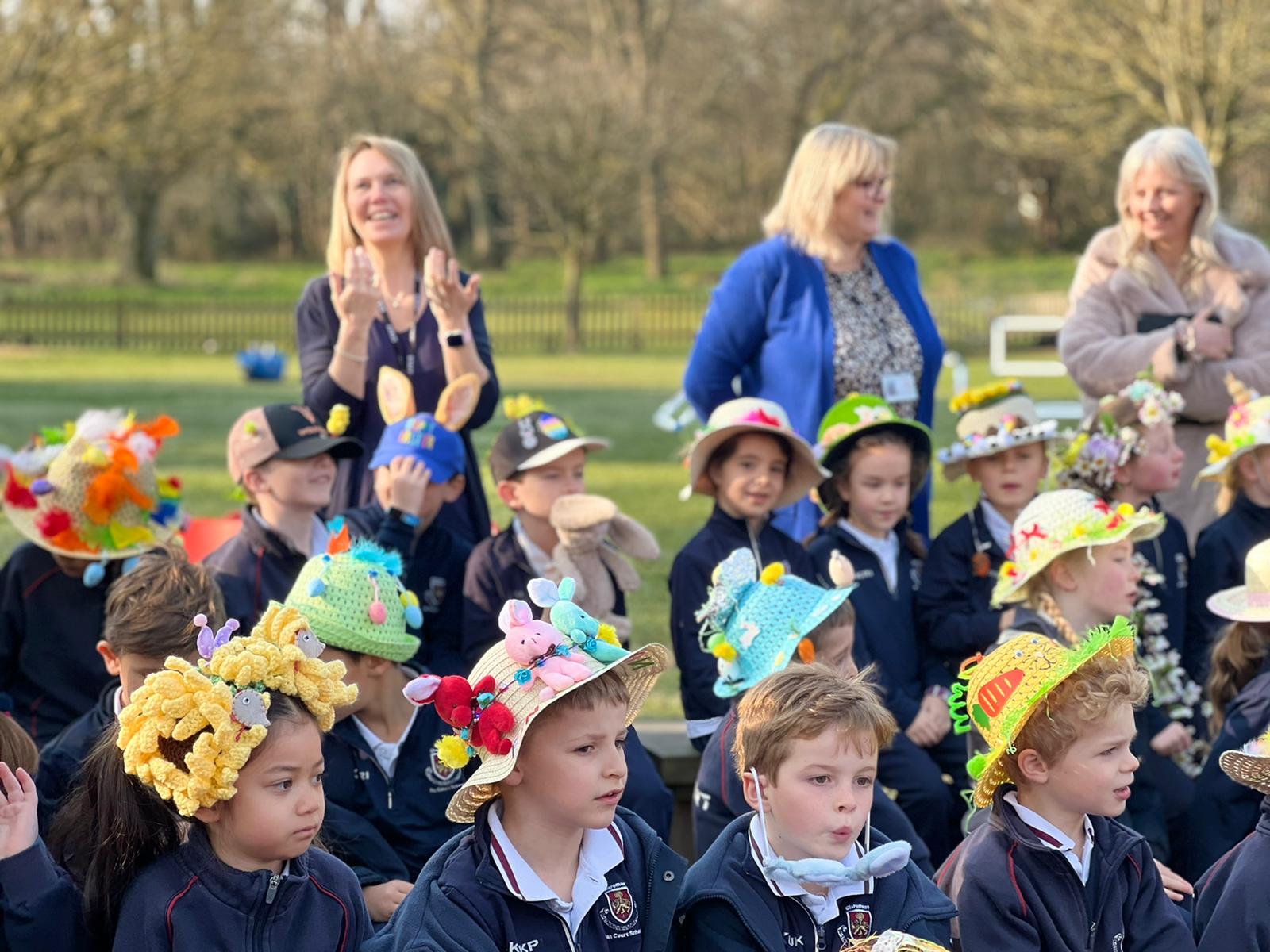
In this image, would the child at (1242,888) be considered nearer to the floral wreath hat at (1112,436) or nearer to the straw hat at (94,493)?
the floral wreath hat at (1112,436)

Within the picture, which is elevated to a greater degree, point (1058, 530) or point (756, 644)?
point (1058, 530)

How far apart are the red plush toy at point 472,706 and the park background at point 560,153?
33.1ft

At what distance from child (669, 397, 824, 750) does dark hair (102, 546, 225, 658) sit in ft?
4.94

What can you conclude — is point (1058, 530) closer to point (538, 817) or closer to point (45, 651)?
point (538, 817)

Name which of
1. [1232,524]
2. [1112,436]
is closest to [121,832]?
[1112,436]

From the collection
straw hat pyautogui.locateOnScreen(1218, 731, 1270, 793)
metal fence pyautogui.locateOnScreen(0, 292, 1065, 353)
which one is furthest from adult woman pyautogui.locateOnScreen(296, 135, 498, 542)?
metal fence pyautogui.locateOnScreen(0, 292, 1065, 353)

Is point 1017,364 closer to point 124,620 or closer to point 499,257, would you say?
point 124,620

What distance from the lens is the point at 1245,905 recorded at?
132 inches

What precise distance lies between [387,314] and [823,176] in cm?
163

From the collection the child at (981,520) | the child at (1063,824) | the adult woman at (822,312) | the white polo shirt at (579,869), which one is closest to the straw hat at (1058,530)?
the child at (981,520)

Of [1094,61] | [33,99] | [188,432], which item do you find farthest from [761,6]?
[188,432]

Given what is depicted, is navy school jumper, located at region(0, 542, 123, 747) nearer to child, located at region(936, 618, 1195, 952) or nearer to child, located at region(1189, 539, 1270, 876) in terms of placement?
child, located at region(936, 618, 1195, 952)

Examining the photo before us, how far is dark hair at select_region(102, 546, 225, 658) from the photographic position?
12.3 ft

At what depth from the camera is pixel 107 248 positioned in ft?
148
